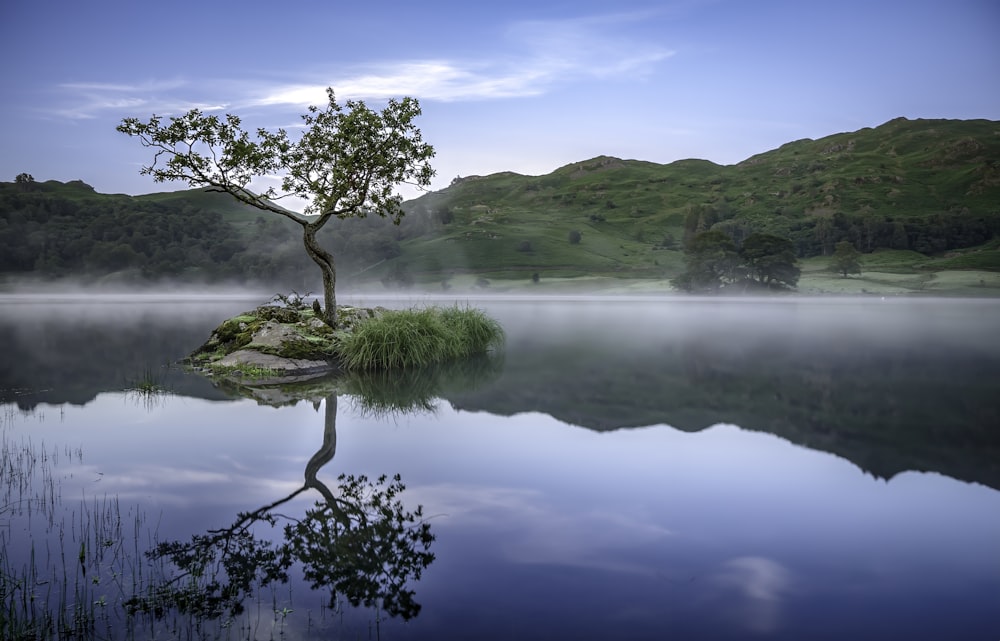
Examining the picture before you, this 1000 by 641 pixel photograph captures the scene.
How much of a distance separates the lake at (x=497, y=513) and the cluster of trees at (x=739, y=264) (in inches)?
2802

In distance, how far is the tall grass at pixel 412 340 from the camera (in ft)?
54.9

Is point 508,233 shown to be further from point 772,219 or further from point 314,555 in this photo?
point 314,555

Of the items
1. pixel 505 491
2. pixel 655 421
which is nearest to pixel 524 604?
pixel 505 491

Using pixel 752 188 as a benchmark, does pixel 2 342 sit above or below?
below

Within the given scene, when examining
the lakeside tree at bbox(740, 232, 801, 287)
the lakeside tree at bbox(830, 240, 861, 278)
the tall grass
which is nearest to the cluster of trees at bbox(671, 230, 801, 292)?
the lakeside tree at bbox(740, 232, 801, 287)

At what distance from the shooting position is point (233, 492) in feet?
21.2

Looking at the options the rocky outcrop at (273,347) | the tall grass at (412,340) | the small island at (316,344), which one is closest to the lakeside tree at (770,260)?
the tall grass at (412,340)

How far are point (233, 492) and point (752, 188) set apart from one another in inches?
7103

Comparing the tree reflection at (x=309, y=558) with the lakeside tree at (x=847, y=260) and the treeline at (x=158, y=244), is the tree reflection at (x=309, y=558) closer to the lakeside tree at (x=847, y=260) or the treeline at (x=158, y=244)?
the treeline at (x=158, y=244)

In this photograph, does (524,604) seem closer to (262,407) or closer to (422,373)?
(262,407)

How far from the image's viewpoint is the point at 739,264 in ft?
276

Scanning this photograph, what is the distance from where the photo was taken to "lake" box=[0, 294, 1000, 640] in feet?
13.5

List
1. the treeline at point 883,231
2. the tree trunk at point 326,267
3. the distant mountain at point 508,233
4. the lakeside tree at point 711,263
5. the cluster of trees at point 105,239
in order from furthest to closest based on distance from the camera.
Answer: the treeline at point 883,231 → the distant mountain at point 508,233 → the cluster of trees at point 105,239 → the lakeside tree at point 711,263 → the tree trunk at point 326,267

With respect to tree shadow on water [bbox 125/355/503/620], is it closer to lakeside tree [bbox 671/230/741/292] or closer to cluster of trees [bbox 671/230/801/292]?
cluster of trees [bbox 671/230/801/292]
